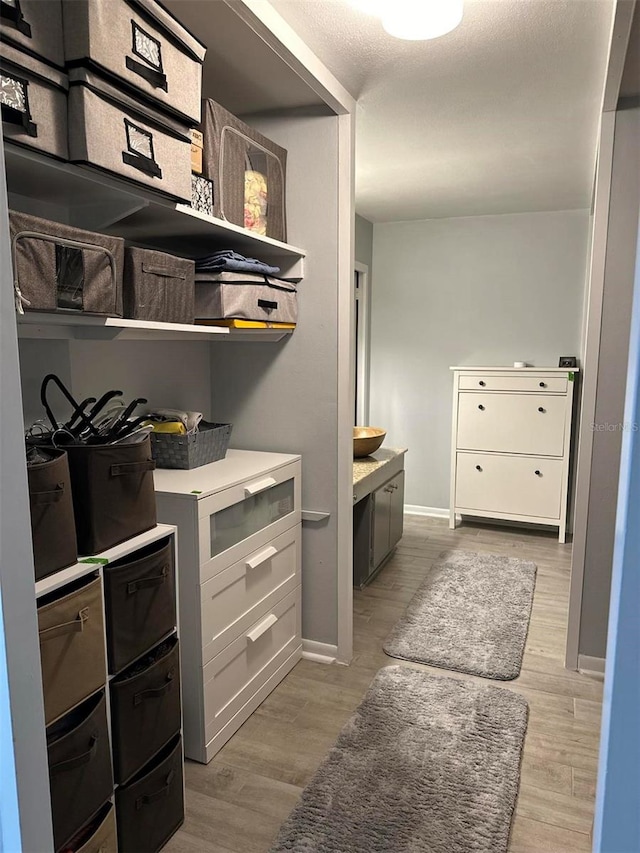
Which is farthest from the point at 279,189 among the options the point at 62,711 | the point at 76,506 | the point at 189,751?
the point at 189,751

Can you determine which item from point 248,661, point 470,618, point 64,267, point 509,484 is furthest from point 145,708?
point 509,484

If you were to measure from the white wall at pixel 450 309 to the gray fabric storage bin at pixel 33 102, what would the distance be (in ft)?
12.5

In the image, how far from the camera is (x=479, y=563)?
152 inches

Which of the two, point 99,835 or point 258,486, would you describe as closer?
point 99,835

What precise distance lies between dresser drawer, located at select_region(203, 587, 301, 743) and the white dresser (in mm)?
2321

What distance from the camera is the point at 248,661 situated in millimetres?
2254

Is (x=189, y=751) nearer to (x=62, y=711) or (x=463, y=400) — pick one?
(x=62, y=711)

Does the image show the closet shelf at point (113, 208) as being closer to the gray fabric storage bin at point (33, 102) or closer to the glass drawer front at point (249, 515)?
the gray fabric storage bin at point (33, 102)

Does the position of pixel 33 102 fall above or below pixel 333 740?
above

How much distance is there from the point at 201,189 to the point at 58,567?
4.14ft

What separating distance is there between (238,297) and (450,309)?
3029 millimetres

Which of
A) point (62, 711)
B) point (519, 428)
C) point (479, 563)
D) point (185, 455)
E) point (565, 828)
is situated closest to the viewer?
point (62, 711)

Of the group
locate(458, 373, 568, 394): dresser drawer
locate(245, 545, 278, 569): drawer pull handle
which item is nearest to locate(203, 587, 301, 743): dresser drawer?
locate(245, 545, 278, 569): drawer pull handle

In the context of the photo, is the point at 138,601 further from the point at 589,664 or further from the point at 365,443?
the point at 365,443
